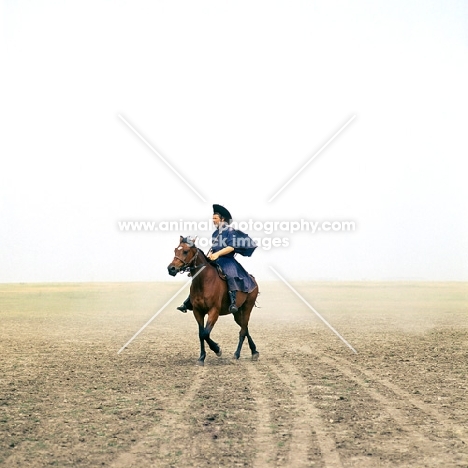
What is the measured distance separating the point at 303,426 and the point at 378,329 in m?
16.6

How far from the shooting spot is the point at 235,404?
31.4 feet

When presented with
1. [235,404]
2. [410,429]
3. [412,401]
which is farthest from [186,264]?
[410,429]

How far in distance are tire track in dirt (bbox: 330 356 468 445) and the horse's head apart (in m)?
3.97

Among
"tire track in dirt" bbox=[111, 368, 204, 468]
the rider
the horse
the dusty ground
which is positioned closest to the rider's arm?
the rider

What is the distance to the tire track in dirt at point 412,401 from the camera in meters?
8.12

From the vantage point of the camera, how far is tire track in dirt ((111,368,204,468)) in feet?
22.1

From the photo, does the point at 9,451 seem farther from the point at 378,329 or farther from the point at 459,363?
the point at 378,329

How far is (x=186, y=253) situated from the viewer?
12523mm

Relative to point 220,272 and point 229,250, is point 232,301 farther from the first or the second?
point 229,250

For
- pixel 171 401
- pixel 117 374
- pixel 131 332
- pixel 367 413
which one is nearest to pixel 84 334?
pixel 131 332

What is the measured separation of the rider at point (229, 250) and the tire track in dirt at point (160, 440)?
3828 millimetres

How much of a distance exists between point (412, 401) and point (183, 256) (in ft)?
16.6

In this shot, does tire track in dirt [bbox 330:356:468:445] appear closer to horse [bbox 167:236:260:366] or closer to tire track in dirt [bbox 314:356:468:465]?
tire track in dirt [bbox 314:356:468:465]

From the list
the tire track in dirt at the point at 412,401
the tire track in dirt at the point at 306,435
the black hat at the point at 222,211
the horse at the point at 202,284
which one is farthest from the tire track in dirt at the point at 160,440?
the black hat at the point at 222,211
